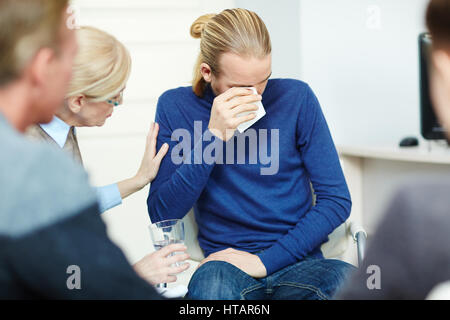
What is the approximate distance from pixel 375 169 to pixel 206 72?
4.10 feet

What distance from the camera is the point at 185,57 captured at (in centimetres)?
270

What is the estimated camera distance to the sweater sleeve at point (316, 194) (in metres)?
1.38

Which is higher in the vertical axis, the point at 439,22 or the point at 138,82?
the point at 439,22

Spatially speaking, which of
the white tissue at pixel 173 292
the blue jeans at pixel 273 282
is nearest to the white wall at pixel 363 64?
the blue jeans at pixel 273 282

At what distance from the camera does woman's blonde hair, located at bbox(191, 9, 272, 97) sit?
53.9 inches

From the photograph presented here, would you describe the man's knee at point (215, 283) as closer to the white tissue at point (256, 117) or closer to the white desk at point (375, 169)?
the white tissue at point (256, 117)

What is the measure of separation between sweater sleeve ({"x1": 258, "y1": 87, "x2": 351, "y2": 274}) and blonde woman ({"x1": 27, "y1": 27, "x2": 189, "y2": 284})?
34 centimetres

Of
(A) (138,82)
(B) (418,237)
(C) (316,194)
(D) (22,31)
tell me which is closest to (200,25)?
(C) (316,194)

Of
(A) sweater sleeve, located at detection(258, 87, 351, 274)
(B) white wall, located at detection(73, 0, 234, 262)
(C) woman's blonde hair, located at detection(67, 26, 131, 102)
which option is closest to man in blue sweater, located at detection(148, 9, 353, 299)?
(A) sweater sleeve, located at detection(258, 87, 351, 274)

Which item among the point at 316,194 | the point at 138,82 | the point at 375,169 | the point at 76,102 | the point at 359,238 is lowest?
the point at 375,169

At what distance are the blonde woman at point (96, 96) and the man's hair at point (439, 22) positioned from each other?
716 millimetres

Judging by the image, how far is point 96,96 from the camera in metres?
1.22

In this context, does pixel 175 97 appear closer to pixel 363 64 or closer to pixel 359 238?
pixel 359 238
